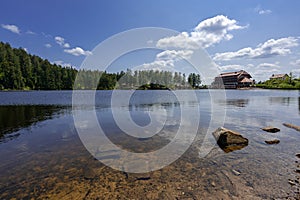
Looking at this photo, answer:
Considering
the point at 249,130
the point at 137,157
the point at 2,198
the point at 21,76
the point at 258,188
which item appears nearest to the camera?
the point at 2,198

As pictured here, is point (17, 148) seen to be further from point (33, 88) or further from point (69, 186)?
point (33, 88)

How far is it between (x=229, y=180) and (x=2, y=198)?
26.0ft

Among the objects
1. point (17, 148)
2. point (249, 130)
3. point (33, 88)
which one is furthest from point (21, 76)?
point (249, 130)

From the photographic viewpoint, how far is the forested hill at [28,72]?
101m

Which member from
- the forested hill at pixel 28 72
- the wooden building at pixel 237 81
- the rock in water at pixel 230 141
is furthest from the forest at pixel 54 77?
the rock in water at pixel 230 141

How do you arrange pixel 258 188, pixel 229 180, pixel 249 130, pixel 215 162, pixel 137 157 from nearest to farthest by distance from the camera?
pixel 258 188 → pixel 229 180 → pixel 215 162 → pixel 137 157 → pixel 249 130

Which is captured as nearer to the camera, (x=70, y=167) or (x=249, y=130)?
(x=70, y=167)

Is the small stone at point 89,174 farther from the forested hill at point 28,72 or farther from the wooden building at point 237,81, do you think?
the wooden building at point 237,81

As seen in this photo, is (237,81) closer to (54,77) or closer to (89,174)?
(54,77)

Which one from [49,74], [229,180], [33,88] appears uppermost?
[49,74]

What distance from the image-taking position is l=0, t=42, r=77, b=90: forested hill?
10081 cm

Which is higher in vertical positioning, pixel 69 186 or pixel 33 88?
pixel 33 88

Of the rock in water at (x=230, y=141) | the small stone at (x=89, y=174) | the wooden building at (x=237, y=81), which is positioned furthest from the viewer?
the wooden building at (x=237, y=81)

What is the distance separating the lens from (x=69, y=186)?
6.25 metres
